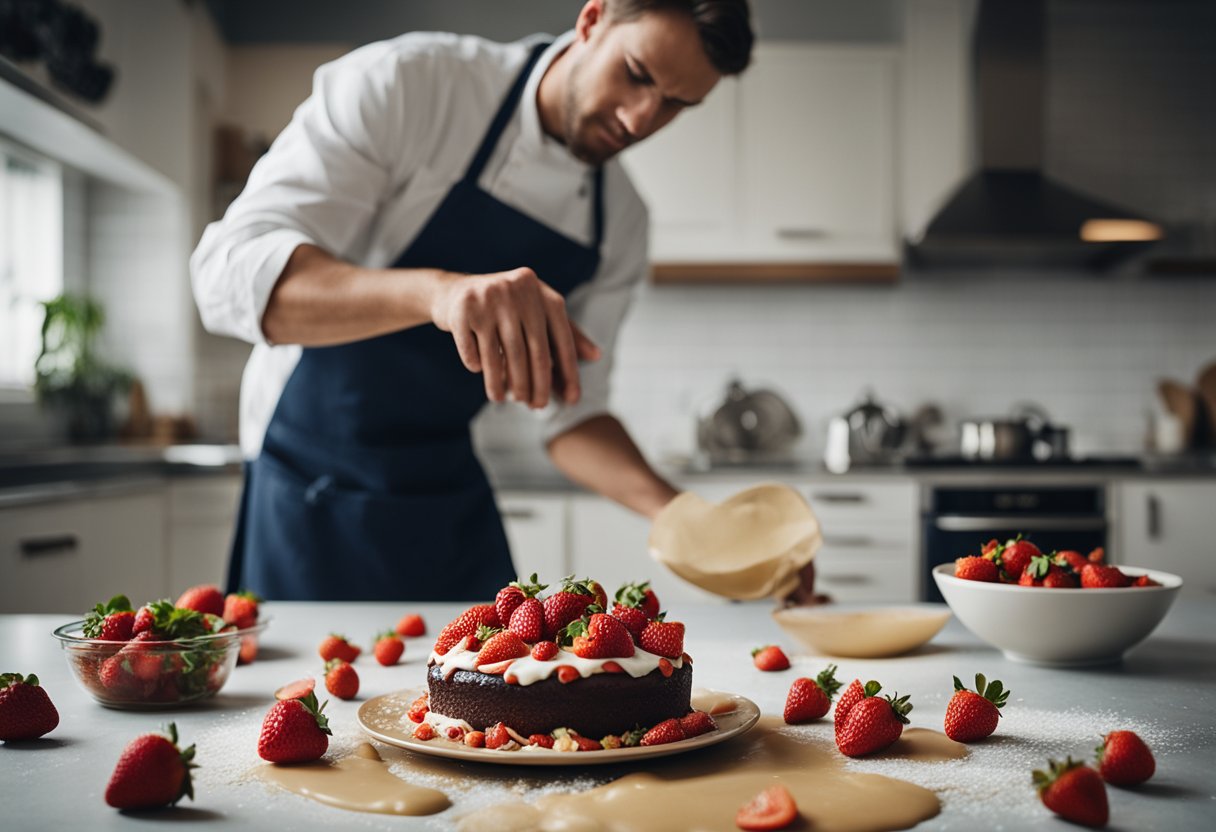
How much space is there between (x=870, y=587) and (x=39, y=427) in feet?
8.77

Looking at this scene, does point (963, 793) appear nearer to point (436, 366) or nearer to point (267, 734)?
point (267, 734)

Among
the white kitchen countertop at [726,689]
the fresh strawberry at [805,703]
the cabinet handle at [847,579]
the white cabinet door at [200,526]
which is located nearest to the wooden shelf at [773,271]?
the cabinet handle at [847,579]

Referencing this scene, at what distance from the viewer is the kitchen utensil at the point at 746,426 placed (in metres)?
3.76

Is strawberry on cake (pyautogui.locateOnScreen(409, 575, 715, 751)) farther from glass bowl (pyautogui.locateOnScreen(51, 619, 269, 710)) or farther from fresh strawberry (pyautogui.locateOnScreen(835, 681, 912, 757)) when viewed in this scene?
glass bowl (pyautogui.locateOnScreen(51, 619, 269, 710))

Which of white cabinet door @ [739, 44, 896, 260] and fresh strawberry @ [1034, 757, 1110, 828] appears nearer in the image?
fresh strawberry @ [1034, 757, 1110, 828]

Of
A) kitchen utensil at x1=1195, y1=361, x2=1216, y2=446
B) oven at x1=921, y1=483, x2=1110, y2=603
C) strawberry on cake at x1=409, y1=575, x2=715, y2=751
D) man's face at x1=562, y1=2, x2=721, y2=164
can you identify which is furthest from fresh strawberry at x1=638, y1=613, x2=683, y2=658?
kitchen utensil at x1=1195, y1=361, x2=1216, y2=446

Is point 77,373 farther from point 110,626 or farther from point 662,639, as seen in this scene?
point 662,639

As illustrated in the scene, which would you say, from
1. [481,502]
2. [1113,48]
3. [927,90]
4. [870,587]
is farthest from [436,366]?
[1113,48]

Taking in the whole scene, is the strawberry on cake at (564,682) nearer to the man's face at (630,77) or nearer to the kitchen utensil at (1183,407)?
the man's face at (630,77)

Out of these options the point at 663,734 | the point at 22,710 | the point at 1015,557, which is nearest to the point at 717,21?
the point at 1015,557

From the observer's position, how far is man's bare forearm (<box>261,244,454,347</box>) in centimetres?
119

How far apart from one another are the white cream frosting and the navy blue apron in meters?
0.95

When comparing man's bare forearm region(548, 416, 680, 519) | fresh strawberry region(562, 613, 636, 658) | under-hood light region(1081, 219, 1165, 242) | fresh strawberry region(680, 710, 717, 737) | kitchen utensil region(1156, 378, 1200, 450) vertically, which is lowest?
fresh strawberry region(680, 710, 717, 737)

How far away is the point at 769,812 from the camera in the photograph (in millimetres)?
634
